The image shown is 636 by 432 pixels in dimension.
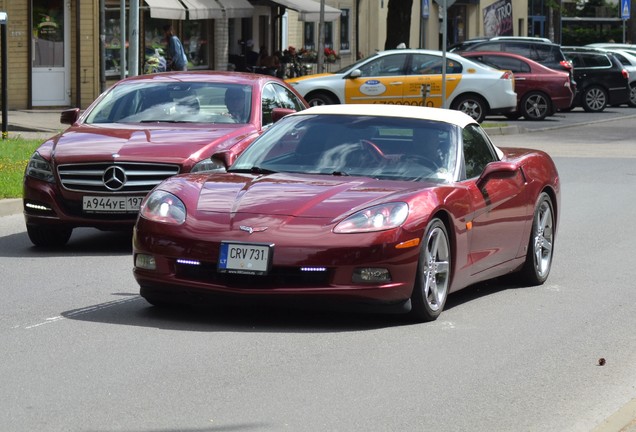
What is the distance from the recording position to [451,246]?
Result: 885cm

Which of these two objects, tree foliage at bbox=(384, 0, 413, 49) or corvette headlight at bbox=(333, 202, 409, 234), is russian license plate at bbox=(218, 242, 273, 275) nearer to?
corvette headlight at bbox=(333, 202, 409, 234)

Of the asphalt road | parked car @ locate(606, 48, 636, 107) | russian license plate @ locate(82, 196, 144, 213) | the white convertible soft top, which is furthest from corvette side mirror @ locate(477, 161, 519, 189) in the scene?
parked car @ locate(606, 48, 636, 107)

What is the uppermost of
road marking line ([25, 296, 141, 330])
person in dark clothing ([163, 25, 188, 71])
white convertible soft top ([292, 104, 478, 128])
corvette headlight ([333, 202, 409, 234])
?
person in dark clothing ([163, 25, 188, 71])

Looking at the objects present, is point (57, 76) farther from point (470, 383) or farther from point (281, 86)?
point (470, 383)

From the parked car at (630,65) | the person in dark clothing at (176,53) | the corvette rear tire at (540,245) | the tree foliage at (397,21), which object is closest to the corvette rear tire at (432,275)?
the corvette rear tire at (540,245)

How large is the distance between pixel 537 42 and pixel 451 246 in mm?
28964

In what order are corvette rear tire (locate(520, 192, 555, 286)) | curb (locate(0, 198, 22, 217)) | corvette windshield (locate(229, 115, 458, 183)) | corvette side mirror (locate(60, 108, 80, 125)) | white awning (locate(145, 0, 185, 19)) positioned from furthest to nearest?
white awning (locate(145, 0, 185, 19)) → curb (locate(0, 198, 22, 217)) → corvette side mirror (locate(60, 108, 80, 125)) → corvette rear tire (locate(520, 192, 555, 286)) → corvette windshield (locate(229, 115, 458, 183))

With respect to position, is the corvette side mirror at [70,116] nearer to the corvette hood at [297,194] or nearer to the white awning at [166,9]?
the corvette hood at [297,194]

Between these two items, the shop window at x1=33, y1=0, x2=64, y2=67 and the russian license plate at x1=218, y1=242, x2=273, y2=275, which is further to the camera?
the shop window at x1=33, y1=0, x2=64, y2=67

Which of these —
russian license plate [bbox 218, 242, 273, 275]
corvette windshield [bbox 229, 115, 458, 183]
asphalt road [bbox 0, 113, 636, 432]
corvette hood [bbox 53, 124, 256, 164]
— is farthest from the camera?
corvette hood [bbox 53, 124, 256, 164]

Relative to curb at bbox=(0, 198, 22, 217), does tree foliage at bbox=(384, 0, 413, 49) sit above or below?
above

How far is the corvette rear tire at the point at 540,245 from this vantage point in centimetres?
1032

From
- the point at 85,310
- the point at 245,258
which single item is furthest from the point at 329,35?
the point at 245,258

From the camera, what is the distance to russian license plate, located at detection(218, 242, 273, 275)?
8.10m
